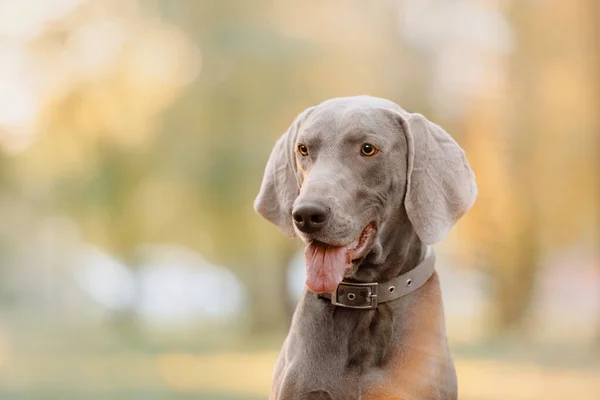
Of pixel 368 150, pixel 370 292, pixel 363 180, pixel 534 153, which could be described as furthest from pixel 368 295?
pixel 534 153

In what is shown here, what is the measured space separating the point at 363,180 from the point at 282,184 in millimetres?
522

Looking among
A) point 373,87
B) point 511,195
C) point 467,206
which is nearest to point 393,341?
point 467,206

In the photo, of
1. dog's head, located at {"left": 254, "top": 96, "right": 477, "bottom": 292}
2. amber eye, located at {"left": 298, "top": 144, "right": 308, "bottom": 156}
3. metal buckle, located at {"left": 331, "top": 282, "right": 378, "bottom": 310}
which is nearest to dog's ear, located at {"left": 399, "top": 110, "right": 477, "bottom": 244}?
dog's head, located at {"left": 254, "top": 96, "right": 477, "bottom": 292}

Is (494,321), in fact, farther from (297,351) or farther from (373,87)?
(297,351)

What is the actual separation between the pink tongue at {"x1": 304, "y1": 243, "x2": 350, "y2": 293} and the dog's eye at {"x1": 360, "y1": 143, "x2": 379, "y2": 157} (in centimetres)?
39

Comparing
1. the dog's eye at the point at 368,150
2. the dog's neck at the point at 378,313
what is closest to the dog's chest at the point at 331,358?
the dog's neck at the point at 378,313

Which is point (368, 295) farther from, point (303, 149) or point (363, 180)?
point (303, 149)

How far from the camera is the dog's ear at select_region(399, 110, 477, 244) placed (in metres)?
3.93

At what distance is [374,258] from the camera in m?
3.94

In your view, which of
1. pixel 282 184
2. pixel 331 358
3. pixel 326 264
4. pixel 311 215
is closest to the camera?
pixel 311 215

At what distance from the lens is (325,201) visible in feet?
12.0

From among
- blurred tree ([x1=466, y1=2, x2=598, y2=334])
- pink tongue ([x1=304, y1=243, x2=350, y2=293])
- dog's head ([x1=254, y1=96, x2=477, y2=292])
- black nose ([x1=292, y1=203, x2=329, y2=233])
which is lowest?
pink tongue ([x1=304, y1=243, x2=350, y2=293])

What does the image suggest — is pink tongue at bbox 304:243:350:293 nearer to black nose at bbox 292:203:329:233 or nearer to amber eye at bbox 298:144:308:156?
black nose at bbox 292:203:329:233

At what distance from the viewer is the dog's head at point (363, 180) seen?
3.71 meters
